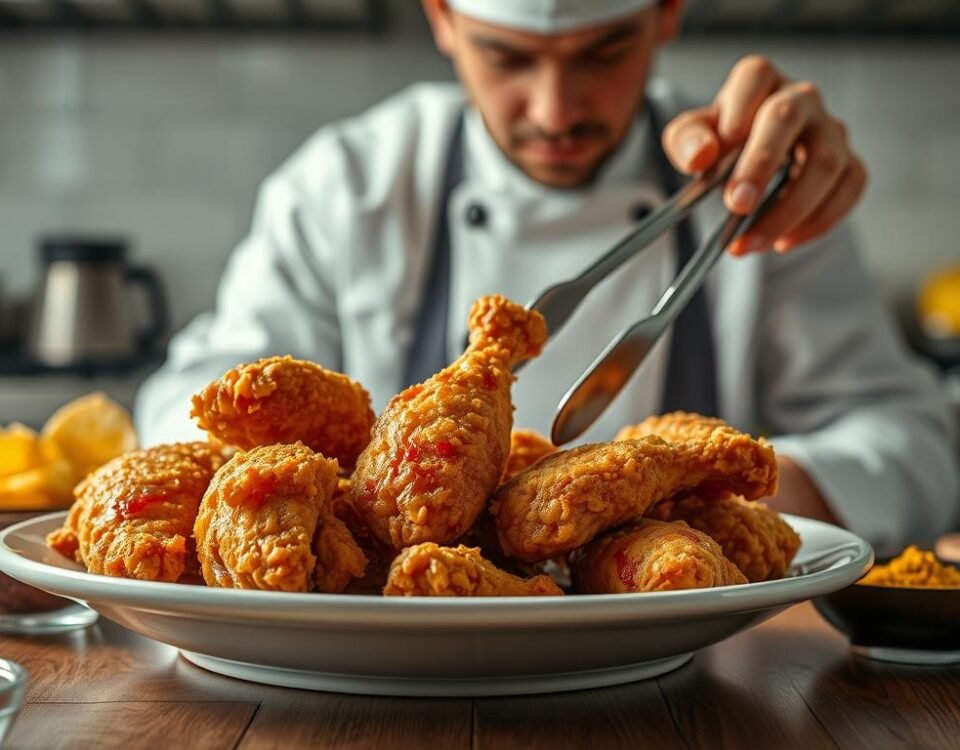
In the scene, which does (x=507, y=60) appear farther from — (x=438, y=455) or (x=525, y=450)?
(x=438, y=455)

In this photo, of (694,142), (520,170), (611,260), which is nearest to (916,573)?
(611,260)

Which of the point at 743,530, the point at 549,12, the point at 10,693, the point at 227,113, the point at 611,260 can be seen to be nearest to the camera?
the point at 10,693

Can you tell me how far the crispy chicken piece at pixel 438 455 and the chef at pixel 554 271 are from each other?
0.95 meters

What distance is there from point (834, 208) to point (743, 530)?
74 cm

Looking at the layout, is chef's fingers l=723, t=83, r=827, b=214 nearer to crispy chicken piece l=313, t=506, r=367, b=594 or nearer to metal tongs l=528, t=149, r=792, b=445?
metal tongs l=528, t=149, r=792, b=445

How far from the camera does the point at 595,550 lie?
676mm

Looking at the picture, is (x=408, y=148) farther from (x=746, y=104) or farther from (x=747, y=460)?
(x=747, y=460)

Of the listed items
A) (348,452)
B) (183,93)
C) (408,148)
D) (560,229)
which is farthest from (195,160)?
(348,452)

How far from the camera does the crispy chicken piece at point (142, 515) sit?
0.66m

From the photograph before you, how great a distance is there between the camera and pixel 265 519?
616mm

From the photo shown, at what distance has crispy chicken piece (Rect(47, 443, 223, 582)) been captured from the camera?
0.66 metres

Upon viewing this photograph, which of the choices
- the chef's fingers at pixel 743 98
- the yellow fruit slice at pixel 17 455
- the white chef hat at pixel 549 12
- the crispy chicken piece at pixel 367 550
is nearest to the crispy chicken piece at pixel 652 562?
the crispy chicken piece at pixel 367 550

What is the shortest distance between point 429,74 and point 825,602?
2681 millimetres

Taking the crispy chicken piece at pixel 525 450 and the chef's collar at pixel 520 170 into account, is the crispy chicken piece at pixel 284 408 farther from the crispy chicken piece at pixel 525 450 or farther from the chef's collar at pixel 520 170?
the chef's collar at pixel 520 170
